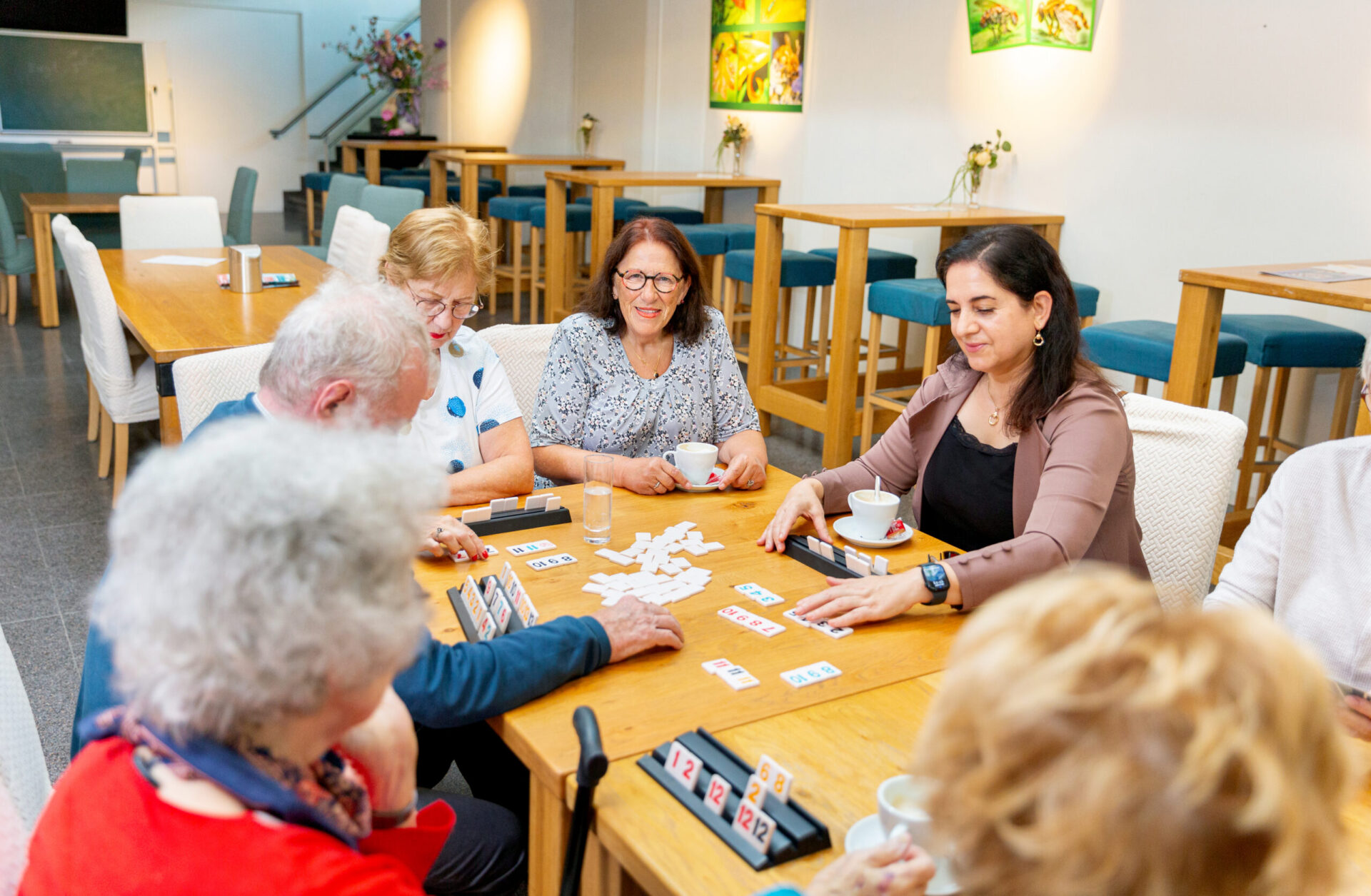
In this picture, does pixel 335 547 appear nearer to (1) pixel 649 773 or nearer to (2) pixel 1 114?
(1) pixel 649 773

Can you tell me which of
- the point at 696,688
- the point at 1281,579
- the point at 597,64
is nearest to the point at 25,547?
the point at 696,688

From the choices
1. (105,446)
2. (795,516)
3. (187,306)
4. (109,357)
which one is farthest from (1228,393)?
(105,446)

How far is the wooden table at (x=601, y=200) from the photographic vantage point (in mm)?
6008

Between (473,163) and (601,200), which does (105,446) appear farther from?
(473,163)

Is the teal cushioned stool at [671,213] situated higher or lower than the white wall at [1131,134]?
lower

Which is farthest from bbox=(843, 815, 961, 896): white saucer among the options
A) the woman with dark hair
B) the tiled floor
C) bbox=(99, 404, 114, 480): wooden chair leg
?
bbox=(99, 404, 114, 480): wooden chair leg

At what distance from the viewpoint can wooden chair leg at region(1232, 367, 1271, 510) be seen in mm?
3916

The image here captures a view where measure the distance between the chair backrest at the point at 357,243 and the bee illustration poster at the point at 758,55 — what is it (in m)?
2.76

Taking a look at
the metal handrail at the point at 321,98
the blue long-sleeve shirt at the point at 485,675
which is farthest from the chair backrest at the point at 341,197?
the metal handrail at the point at 321,98

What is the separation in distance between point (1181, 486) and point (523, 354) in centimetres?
160

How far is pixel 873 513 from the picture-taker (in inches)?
73.4

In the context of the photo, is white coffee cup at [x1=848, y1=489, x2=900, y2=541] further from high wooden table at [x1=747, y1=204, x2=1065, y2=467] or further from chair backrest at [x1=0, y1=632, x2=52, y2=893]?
high wooden table at [x1=747, y1=204, x2=1065, y2=467]

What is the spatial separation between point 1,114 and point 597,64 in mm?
7118

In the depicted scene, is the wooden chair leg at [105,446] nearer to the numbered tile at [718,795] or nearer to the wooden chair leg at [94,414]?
the wooden chair leg at [94,414]
